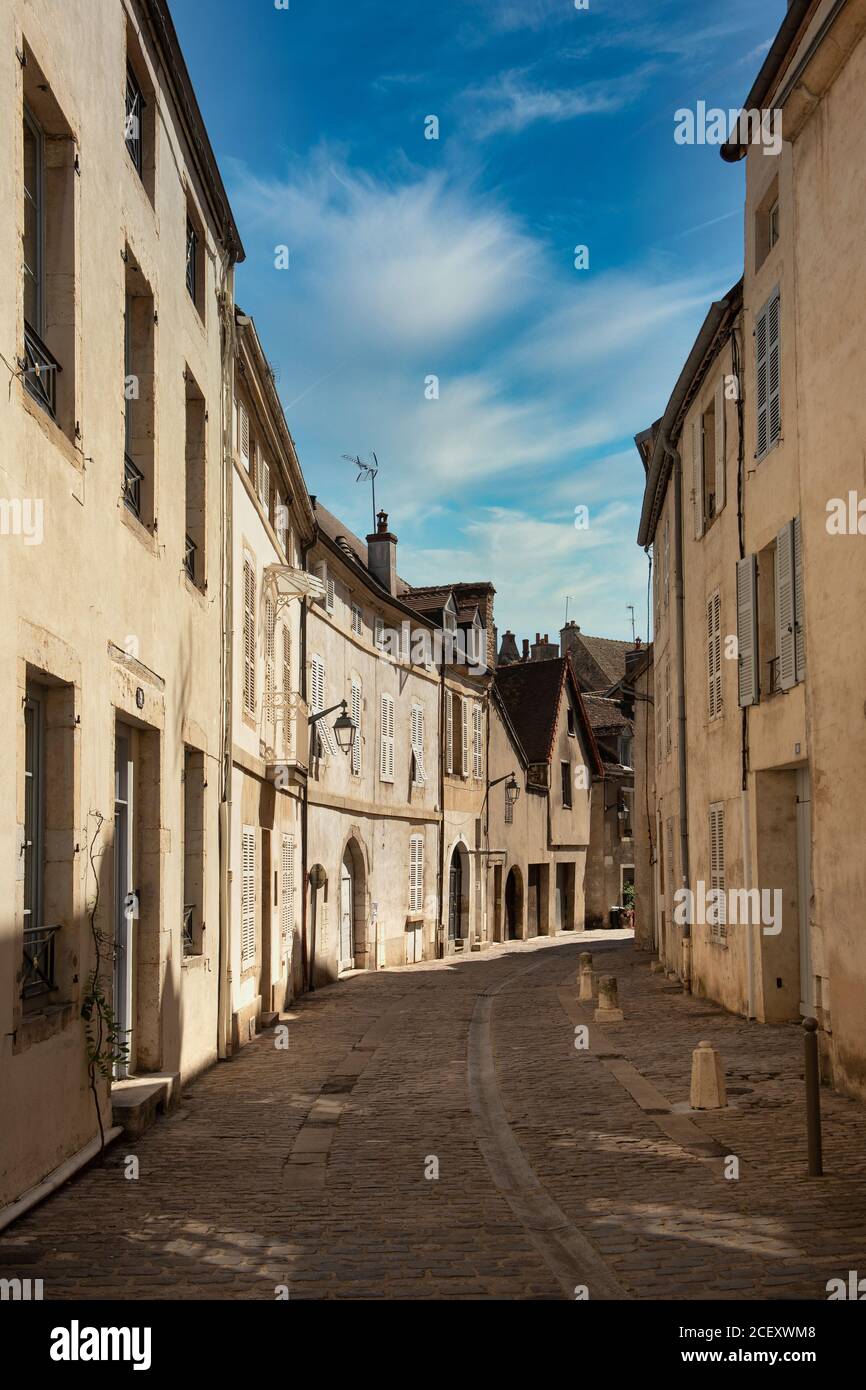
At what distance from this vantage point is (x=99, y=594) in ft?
26.6

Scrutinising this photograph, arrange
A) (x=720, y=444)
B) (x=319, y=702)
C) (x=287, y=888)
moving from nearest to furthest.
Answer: (x=720, y=444)
(x=287, y=888)
(x=319, y=702)

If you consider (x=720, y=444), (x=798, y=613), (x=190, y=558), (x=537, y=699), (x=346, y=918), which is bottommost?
(x=346, y=918)

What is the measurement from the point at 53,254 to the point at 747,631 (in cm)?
859

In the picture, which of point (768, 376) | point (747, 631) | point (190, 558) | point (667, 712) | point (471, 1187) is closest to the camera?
point (471, 1187)

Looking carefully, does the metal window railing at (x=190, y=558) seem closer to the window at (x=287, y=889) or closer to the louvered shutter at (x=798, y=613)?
the louvered shutter at (x=798, y=613)

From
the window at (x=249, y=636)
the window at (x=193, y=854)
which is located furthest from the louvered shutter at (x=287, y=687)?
the window at (x=193, y=854)

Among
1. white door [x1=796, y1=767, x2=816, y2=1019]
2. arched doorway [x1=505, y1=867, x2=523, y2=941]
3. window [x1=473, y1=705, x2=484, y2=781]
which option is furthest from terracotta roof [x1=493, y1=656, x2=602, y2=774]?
white door [x1=796, y1=767, x2=816, y2=1019]

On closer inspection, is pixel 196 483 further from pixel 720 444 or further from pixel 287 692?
pixel 720 444

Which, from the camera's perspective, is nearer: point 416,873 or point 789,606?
point 789,606

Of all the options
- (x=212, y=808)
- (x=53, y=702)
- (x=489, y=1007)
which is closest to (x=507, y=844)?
(x=489, y=1007)

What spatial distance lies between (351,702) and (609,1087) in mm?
13507

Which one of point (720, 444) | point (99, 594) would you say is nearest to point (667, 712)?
point (720, 444)

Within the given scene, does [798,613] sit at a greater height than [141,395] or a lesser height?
lesser

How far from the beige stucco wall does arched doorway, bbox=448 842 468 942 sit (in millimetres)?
20010
